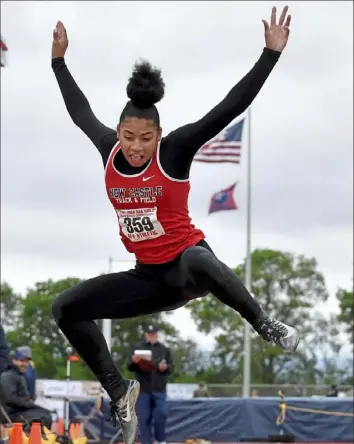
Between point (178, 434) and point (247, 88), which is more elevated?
point (247, 88)

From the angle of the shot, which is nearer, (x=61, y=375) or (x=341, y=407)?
(x=341, y=407)

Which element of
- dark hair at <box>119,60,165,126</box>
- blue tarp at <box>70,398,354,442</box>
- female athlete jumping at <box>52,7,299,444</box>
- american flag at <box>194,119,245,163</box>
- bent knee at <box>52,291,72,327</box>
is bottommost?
blue tarp at <box>70,398,354,442</box>

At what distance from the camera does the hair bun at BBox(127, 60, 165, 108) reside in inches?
256

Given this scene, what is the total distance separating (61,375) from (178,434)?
55.4m

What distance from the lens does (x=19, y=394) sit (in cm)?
1345

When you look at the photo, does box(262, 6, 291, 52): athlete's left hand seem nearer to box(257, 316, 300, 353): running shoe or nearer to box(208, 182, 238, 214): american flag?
box(257, 316, 300, 353): running shoe

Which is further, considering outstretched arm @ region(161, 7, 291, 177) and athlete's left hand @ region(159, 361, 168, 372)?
athlete's left hand @ region(159, 361, 168, 372)

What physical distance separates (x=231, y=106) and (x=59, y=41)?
1.65m

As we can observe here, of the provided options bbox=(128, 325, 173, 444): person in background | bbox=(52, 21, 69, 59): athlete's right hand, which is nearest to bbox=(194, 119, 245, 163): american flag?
bbox=(128, 325, 173, 444): person in background

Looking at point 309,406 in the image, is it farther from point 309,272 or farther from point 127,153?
point 309,272

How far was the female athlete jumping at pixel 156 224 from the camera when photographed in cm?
624

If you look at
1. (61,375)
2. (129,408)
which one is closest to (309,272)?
(61,375)

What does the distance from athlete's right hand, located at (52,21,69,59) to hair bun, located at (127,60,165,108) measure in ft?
2.69

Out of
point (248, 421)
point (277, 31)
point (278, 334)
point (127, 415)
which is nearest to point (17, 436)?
point (127, 415)
